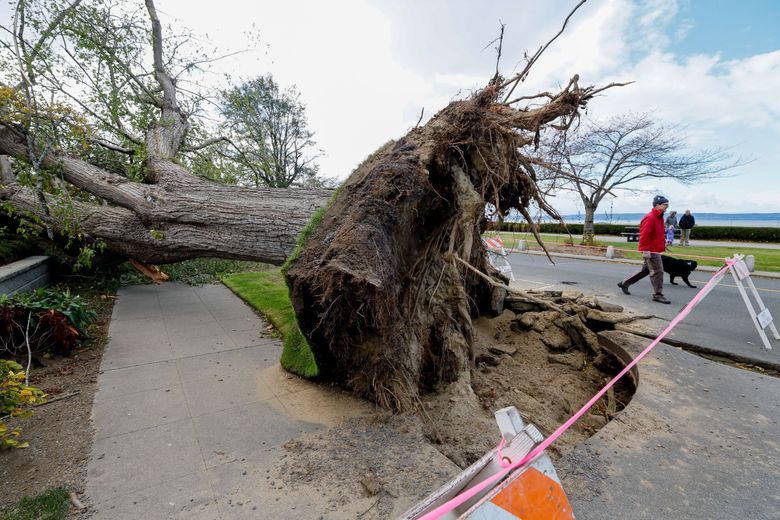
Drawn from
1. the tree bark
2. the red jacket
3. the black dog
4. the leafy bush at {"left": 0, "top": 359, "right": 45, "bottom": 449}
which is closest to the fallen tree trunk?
the leafy bush at {"left": 0, "top": 359, "right": 45, "bottom": 449}

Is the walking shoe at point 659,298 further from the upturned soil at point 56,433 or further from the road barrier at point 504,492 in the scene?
the upturned soil at point 56,433

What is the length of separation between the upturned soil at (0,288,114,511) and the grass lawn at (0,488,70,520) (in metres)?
0.07

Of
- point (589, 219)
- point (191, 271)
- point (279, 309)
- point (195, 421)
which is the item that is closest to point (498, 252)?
point (279, 309)

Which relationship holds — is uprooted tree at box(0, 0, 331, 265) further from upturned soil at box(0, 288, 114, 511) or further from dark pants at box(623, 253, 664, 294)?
dark pants at box(623, 253, 664, 294)

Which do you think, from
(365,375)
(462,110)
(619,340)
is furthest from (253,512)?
(619,340)

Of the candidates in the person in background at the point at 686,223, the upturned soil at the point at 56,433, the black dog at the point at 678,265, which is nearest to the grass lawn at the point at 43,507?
the upturned soil at the point at 56,433

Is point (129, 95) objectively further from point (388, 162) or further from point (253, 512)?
point (253, 512)

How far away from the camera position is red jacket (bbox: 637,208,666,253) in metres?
6.54

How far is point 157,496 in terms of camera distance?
2.18 meters

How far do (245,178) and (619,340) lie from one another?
995 cm

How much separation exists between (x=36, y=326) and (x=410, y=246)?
4398mm

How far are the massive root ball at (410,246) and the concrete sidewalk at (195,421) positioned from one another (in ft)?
1.78

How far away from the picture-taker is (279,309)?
6191 millimetres

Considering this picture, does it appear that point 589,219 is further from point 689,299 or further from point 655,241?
point 655,241
